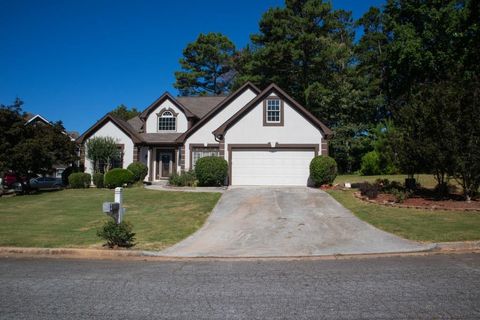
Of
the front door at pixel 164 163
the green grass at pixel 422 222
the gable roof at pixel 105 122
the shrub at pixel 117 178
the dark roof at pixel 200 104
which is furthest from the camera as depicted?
the dark roof at pixel 200 104

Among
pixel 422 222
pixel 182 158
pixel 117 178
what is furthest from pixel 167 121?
pixel 422 222

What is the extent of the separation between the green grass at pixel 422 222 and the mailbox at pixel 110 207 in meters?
7.97

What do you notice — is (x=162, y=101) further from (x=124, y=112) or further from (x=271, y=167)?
(x=124, y=112)

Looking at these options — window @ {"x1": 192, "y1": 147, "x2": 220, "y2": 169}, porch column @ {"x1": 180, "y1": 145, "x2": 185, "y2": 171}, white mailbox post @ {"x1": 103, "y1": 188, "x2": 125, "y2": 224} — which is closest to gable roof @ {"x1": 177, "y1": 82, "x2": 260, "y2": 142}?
porch column @ {"x1": 180, "y1": 145, "x2": 185, "y2": 171}

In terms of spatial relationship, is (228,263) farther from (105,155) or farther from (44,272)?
(105,155)

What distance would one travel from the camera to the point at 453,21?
35.3 metres

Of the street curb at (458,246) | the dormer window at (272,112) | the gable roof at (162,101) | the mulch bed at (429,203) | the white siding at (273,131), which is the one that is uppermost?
the gable roof at (162,101)

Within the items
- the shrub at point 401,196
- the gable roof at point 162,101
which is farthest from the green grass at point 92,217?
the gable roof at point 162,101

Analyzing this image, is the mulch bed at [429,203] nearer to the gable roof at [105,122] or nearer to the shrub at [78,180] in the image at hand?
the gable roof at [105,122]

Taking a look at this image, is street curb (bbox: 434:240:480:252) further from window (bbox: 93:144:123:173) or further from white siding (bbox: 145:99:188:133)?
window (bbox: 93:144:123:173)

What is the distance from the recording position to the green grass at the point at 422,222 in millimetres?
10180

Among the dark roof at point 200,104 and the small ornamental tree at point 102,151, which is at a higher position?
the dark roof at point 200,104

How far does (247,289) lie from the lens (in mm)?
6047

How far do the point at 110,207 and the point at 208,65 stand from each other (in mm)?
49195
